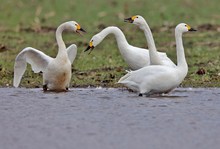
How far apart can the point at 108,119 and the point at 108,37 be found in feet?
32.3

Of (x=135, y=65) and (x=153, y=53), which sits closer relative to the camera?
(x=153, y=53)

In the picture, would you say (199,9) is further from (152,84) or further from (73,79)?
(152,84)

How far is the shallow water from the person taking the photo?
908 cm

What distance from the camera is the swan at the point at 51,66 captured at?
13195 millimetres

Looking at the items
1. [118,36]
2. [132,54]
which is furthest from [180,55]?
[118,36]

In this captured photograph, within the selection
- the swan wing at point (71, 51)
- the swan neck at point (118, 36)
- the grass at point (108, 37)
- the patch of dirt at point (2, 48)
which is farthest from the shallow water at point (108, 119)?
the patch of dirt at point (2, 48)

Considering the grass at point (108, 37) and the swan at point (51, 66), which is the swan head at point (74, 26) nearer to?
the swan at point (51, 66)

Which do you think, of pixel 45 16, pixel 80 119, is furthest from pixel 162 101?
pixel 45 16

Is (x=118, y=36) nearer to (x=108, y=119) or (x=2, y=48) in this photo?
(x=108, y=119)

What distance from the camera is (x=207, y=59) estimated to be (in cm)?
1608

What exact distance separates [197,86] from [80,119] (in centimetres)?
375

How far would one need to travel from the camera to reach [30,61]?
1364 cm

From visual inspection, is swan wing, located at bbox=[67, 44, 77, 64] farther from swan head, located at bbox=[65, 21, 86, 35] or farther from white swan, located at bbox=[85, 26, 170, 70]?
white swan, located at bbox=[85, 26, 170, 70]

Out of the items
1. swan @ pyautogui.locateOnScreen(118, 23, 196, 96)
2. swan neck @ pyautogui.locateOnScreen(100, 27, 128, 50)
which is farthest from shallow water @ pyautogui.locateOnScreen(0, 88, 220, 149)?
swan neck @ pyautogui.locateOnScreen(100, 27, 128, 50)
